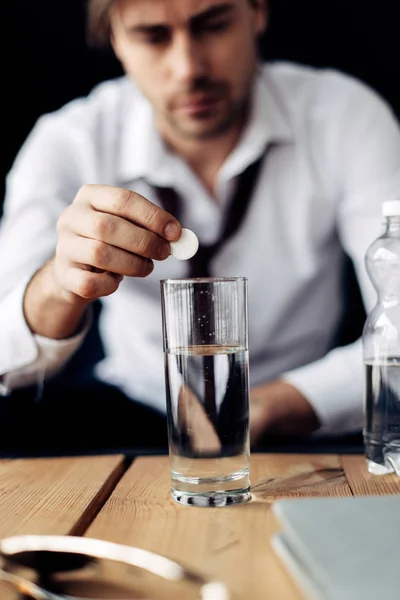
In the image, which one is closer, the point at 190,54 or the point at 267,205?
the point at 190,54

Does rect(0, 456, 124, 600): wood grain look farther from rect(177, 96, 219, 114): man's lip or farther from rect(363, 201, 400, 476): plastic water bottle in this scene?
rect(177, 96, 219, 114): man's lip

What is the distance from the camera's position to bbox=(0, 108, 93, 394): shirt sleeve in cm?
143

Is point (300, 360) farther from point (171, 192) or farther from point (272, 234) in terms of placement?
point (171, 192)

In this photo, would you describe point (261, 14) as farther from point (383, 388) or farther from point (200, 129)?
point (383, 388)

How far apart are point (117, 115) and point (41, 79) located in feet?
0.57

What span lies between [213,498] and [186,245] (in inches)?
11.7

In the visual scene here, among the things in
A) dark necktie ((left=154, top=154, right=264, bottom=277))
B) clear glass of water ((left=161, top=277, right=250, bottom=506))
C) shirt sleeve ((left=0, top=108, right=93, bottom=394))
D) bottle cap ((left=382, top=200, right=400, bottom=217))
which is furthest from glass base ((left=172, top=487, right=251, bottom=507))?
dark necktie ((left=154, top=154, right=264, bottom=277))

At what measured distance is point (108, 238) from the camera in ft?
3.06

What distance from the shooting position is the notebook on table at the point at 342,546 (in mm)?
520

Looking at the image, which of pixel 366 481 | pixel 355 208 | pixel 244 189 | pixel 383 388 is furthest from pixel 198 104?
pixel 366 481

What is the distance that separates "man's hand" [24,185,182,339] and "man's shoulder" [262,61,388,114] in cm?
69

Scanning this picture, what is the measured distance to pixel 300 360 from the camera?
4.85 feet

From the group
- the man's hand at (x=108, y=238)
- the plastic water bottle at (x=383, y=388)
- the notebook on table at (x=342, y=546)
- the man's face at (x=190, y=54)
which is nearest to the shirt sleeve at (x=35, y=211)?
the man's face at (x=190, y=54)

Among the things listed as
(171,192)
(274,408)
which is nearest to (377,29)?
(171,192)
